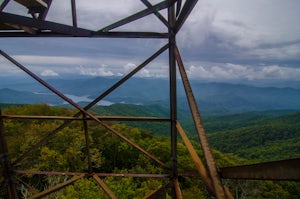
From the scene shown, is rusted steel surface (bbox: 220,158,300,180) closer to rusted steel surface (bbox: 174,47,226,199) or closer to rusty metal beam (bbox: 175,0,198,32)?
rusted steel surface (bbox: 174,47,226,199)

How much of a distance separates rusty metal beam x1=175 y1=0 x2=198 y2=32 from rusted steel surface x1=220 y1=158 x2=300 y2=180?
2030 mm

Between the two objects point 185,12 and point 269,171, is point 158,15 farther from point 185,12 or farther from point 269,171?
point 269,171

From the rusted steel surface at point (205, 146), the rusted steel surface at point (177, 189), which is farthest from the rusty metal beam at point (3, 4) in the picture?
the rusted steel surface at point (177, 189)

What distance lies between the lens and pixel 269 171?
1.64 meters

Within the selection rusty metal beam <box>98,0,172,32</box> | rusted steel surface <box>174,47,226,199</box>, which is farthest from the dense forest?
rusted steel surface <box>174,47,226,199</box>

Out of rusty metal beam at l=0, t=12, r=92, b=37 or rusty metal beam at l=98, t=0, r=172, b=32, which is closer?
rusty metal beam at l=0, t=12, r=92, b=37

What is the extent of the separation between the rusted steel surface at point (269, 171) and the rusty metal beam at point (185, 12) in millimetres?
2030

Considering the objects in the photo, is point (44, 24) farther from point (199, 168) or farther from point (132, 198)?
point (132, 198)

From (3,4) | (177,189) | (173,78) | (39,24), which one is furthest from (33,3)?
(177,189)

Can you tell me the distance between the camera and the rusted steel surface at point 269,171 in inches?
56.4

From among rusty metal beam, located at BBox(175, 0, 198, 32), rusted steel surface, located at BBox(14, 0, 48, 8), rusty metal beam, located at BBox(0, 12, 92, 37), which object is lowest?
rusty metal beam, located at BBox(0, 12, 92, 37)

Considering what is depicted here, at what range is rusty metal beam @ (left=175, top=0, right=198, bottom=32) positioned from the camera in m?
3.18

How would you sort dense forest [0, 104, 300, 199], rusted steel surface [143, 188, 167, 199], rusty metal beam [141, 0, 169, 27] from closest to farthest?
rusty metal beam [141, 0, 169, 27]
rusted steel surface [143, 188, 167, 199]
dense forest [0, 104, 300, 199]

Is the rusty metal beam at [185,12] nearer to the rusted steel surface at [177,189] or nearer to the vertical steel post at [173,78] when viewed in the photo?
the vertical steel post at [173,78]
